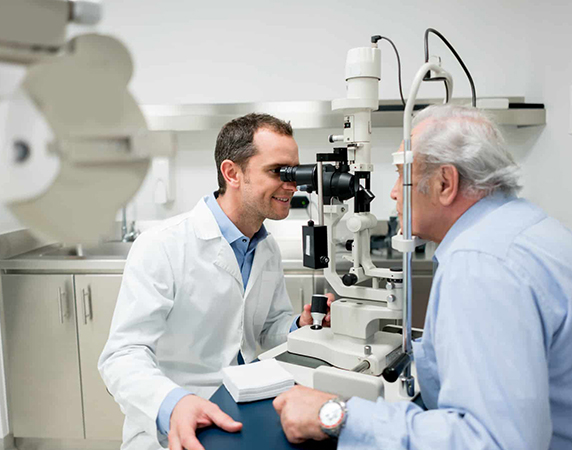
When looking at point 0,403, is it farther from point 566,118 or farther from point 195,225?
point 566,118

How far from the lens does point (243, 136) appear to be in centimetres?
156

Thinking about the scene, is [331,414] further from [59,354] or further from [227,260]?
[59,354]

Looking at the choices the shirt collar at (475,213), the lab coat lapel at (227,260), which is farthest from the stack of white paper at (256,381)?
the shirt collar at (475,213)

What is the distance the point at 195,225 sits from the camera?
1.51 m

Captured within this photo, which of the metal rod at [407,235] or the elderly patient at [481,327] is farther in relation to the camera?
the metal rod at [407,235]

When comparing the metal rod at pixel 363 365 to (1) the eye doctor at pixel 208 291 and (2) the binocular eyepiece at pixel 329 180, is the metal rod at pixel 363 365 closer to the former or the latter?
(1) the eye doctor at pixel 208 291

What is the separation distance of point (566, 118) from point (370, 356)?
1.84 metres

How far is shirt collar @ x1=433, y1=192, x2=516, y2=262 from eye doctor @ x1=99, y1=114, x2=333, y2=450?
54 centimetres

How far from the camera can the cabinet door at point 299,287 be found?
98.1 inches

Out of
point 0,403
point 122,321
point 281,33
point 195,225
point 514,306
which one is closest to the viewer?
point 514,306

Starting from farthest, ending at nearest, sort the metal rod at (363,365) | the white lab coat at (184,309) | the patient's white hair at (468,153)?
the white lab coat at (184,309) < the metal rod at (363,365) < the patient's white hair at (468,153)

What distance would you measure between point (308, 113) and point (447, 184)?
1.86 metres

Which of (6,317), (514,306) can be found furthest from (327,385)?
(6,317)

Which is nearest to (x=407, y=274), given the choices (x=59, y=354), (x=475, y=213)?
(x=475, y=213)
